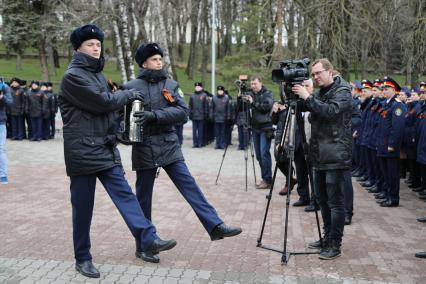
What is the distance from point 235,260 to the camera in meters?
5.29

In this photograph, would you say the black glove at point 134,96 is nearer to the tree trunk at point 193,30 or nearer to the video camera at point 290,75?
the video camera at point 290,75

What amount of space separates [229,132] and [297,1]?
5970 mm

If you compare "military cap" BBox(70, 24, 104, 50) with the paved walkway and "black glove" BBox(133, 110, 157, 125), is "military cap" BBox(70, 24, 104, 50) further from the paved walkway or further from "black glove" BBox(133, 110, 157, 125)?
the paved walkway

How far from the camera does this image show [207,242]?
233 inches

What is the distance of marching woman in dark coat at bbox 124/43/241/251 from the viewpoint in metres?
5.11

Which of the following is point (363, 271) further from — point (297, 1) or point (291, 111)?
point (297, 1)

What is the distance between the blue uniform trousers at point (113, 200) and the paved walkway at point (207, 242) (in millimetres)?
322

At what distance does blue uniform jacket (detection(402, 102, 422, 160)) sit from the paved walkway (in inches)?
29.4

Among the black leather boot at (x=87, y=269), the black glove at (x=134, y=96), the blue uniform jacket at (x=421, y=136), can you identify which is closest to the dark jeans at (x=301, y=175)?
the blue uniform jacket at (x=421, y=136)

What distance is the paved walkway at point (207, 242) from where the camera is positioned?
486 cm

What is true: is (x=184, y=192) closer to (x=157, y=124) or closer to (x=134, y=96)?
(x=157, y=124)

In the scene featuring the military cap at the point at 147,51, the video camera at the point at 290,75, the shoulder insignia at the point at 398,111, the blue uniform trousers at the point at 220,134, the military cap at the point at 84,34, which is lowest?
the blue uniform trousers at the point at 220,134

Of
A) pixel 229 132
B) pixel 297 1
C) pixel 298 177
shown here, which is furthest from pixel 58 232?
pixel 297 1

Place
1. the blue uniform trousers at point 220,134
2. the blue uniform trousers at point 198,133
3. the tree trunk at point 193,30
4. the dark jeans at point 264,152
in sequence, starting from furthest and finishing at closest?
1. the tree trunk at point 193,30
2. the blue uniform trousers at point 198,133
3. the blue uniform trousers at point 220,134
4. the dark jeans at point 264,152
